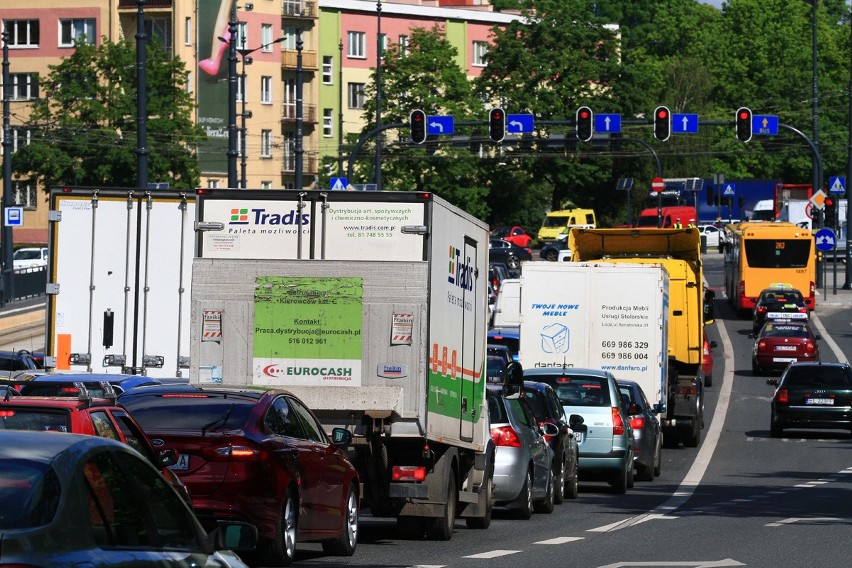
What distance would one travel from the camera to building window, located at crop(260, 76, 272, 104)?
10281 cm

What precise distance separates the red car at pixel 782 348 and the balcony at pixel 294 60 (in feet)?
184

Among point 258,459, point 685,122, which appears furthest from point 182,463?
point 685,122

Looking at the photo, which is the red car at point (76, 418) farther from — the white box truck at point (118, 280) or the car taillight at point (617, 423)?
the car taillight at point (617, 423)

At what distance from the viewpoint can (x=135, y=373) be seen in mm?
24766

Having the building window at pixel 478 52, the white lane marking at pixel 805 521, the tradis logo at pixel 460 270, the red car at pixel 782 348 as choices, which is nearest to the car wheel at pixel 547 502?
the white lane marking at pixel 805 521

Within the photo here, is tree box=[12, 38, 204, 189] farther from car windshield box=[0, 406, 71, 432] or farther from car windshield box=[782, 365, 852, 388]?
car windshield box=[0, 406, 71, 432]

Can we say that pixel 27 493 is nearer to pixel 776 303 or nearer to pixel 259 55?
pixel 776 303

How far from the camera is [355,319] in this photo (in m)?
15.8

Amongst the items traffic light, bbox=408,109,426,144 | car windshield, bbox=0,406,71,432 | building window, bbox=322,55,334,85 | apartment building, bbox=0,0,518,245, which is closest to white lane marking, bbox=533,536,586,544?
car windshield, bbox=0,406,71,432

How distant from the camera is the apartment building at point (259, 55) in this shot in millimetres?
94438

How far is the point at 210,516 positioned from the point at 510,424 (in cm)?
696

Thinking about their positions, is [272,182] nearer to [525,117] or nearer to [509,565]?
[525,117]

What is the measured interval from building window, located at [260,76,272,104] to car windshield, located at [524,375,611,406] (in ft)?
260

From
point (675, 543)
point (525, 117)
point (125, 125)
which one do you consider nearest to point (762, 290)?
point (525, 117)
